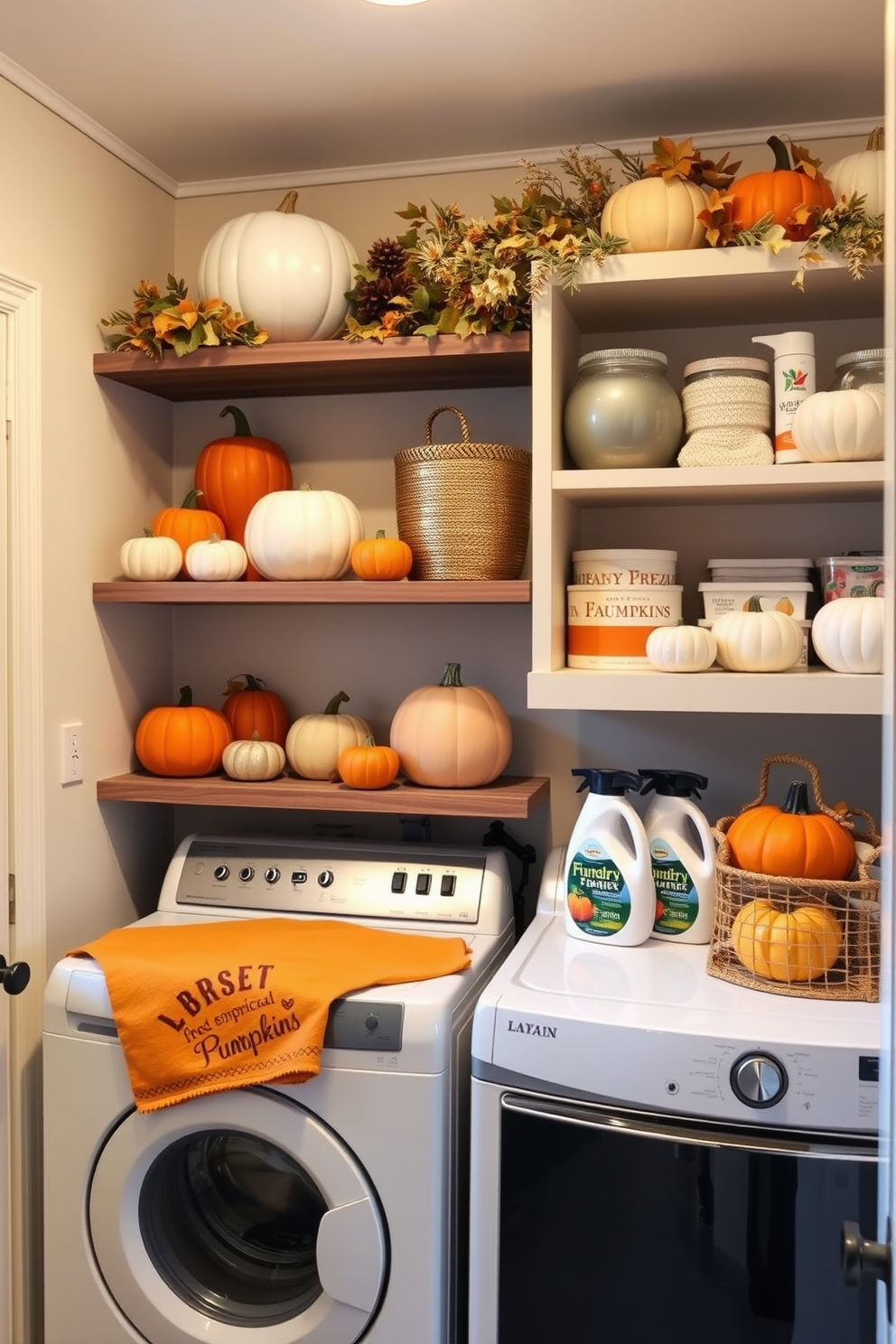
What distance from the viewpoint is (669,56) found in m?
1.87

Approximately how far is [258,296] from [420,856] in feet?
3.69

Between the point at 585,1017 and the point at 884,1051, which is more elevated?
the point at 884,1051

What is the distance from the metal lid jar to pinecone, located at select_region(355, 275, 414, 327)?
15.7 inches

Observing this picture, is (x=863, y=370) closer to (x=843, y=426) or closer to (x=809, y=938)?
(x=843, y=426)

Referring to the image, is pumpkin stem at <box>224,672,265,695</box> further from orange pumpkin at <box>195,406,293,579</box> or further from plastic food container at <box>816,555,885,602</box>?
plastic food container at <box>816,555,885,602</box>

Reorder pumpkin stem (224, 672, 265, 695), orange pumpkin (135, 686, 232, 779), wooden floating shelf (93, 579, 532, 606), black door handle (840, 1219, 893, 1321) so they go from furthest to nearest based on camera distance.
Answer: pumpkin stem (224, 672, 265, 695) < orange pumpkin (135, 686, 232, 779) < wooden floating shelf (93, 579, 532, 606) < black door handle (840, 1219, 893, 1321)

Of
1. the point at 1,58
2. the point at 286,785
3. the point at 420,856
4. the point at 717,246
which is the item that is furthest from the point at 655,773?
the point at 1,58

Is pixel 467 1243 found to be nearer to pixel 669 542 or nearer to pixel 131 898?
pixel 131 898

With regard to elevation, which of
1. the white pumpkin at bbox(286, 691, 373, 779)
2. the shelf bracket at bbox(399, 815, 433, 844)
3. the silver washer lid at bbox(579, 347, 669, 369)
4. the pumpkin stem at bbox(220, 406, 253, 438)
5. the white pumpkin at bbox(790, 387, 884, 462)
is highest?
the silver washer lid at bbox(579, 347, 669, 369)

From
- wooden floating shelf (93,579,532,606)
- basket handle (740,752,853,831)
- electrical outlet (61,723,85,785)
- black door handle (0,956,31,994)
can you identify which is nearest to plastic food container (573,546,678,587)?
wooden floating shelf (93,579,532,606)

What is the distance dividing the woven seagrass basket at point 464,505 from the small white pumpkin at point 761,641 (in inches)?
18.3

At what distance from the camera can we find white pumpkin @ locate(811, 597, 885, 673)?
1729 millimetres

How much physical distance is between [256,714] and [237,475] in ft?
1.64

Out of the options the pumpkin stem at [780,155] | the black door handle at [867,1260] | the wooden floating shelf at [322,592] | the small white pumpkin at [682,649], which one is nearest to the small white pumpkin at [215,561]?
the wooden floating shelf at [322,592]
